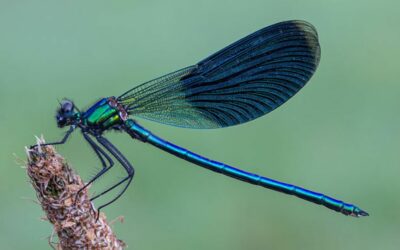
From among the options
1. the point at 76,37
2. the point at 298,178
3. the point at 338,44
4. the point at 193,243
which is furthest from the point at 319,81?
the point at 76,37

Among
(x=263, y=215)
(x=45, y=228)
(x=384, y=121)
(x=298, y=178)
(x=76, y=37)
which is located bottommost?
(x=45, y=228)

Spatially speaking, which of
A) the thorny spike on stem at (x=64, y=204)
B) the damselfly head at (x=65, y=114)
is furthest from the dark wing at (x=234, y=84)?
the thorny spike on stem at (x=64, y=204)

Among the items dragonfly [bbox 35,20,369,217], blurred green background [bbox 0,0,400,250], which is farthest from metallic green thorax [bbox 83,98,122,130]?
blurred green background [bbox 0,0,400,250]

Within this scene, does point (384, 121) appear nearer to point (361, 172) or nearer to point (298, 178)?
point (361, 172)

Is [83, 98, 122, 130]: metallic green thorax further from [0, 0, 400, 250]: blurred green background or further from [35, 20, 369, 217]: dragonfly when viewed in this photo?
[0, 0, 400, 250]: blurred green background

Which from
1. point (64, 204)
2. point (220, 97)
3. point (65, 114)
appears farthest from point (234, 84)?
point (64, 204)

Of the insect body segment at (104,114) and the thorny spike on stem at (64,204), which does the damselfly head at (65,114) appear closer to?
the insect body segment at (104,114)
